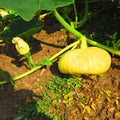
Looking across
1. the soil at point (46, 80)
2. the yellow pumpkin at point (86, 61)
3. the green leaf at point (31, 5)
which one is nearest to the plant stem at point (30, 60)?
the soil at point (46, 80)

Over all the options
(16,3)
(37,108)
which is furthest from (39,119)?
(16,3)

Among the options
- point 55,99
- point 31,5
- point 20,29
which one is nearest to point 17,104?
point 55,99

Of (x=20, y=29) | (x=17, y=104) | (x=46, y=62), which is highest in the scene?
(x=20, y=29)

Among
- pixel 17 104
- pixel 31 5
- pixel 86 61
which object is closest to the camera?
pixel 31 5

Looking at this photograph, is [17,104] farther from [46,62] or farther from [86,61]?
[86,61]

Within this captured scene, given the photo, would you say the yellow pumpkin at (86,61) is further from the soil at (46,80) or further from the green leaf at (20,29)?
the green leaf at (20,29)

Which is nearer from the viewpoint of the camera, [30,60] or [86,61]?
[86,61]

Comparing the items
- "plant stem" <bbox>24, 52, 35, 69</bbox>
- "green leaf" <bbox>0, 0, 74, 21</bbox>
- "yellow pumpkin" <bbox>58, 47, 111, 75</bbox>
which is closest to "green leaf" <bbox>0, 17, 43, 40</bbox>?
"plant stem" <bbox>24, 52, 35, 69</bbox>
